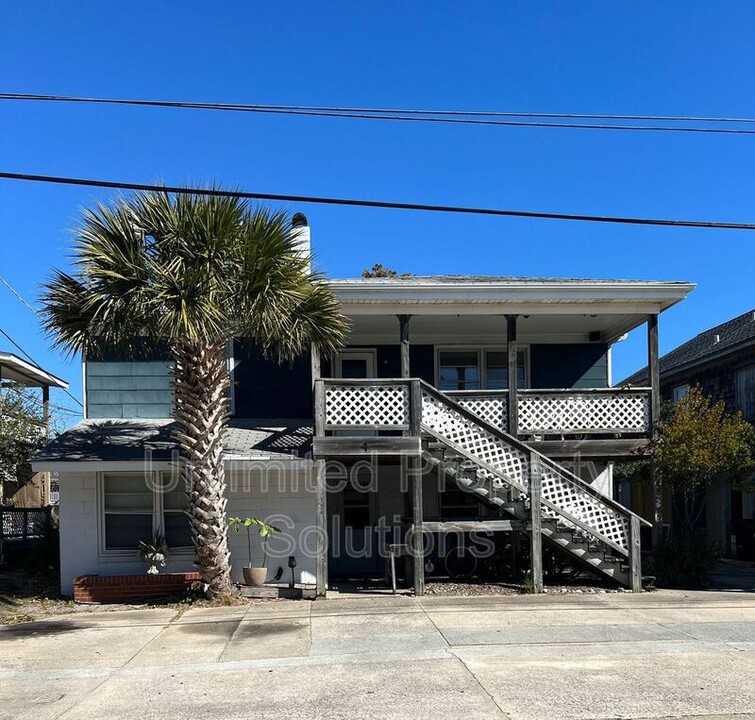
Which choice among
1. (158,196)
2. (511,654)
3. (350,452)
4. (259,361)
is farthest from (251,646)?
(259,361)

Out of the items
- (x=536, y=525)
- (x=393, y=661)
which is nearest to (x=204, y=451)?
(x=393, y=661)

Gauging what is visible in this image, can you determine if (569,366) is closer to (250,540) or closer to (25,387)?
(250,540)

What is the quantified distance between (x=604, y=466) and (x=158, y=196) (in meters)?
10.5

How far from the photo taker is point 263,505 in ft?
43.2

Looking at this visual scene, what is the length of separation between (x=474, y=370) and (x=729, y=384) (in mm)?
7682

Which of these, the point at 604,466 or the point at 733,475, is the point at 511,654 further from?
the point at 604,466

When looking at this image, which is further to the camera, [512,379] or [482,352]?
[482,352]

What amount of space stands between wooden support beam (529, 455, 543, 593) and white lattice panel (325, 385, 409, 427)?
2.34 meters

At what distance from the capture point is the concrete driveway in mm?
6348

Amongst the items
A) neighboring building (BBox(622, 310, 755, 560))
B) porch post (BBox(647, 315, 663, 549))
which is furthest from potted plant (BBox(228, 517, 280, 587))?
neighboring building (BBox(622, 310, 755, 560))

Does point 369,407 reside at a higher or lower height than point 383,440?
higher

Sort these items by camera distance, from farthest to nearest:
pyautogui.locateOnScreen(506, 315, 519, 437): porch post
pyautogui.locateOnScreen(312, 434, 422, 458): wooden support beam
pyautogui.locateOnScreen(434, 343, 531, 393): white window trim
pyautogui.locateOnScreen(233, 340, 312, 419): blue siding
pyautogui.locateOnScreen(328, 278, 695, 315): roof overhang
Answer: pyautogui.locateOnScreen(434, 343, 531, 393): white window trim → pyautogui.locateOnScreen(233, 340, 312, 419): blue siding → pyautogui.locateOnScreen(506, 315, 519, 437): porch post → pyautogui.locateOnScreen(328, 278, 695, 315): roof overhang → pyautogui.locateOnScreen(312, 434, 422, 458): wooden support beam

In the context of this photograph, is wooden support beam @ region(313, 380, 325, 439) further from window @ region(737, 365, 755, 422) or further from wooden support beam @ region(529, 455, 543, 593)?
window @ region(737, 365, 755, 422)

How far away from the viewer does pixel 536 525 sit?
1228cm
